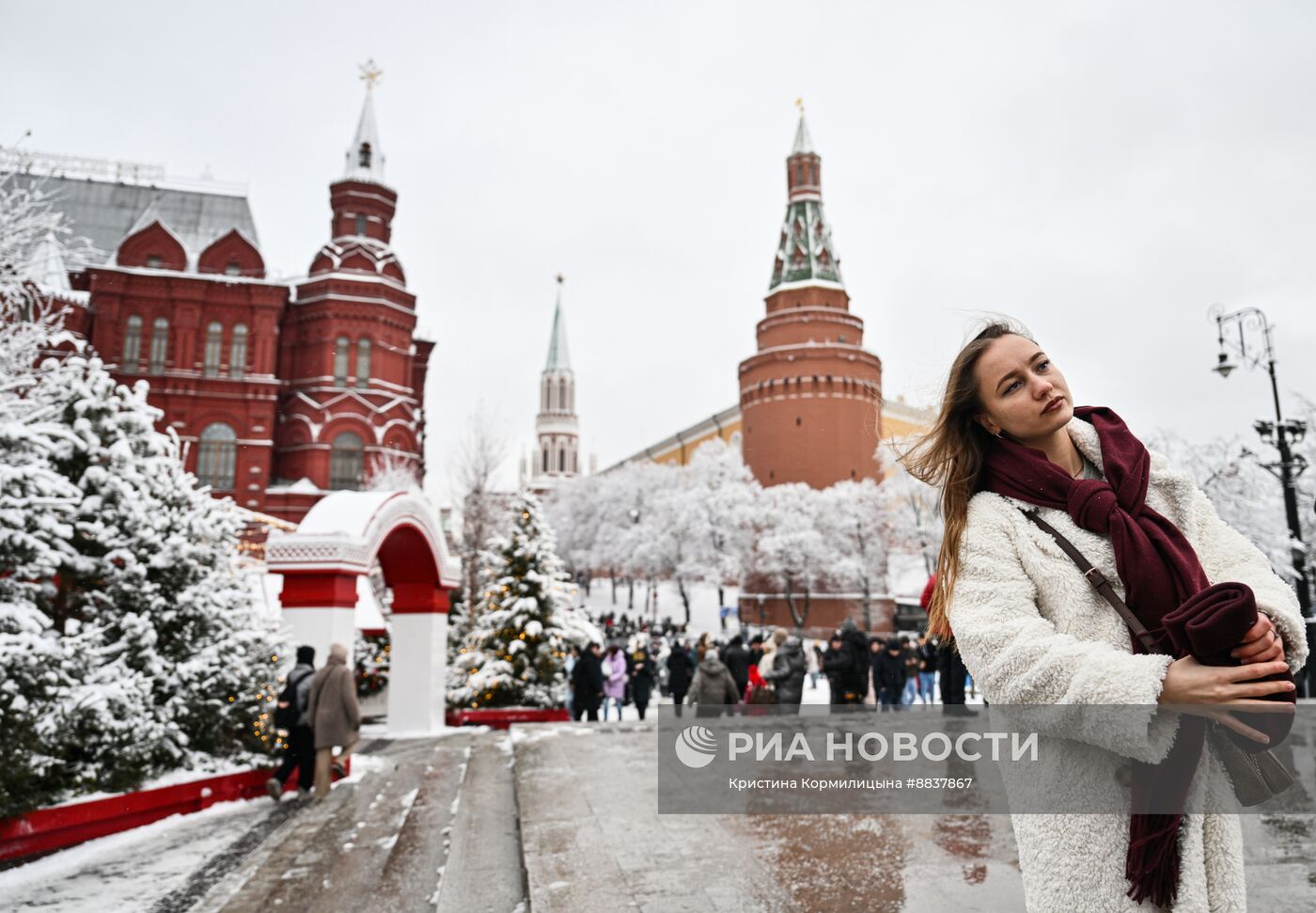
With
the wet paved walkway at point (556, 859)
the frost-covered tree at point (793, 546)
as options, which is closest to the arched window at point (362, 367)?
the frost-covered tree at point (793, 546)

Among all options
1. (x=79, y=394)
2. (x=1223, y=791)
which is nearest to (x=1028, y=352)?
(x=1223, y=791)

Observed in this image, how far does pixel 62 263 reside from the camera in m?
42.5

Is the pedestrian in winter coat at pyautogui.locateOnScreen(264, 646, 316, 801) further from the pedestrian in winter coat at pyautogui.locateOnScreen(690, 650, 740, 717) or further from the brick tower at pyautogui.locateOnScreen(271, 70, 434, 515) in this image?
the brick tower at pyautogui.locateOnScreen(271, 70, 434, 515)

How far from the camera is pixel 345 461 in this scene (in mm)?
44719

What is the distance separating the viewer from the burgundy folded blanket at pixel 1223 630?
1.52 metres

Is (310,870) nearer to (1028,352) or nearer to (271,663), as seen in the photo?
(271,663)

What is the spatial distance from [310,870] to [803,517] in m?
46.9

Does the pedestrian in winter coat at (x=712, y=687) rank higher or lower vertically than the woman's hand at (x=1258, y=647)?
lower

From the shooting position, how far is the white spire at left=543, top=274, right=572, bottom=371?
354 ft

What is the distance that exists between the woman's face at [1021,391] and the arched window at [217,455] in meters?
44.3

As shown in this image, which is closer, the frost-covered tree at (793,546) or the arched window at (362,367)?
the arched window at (362,367)

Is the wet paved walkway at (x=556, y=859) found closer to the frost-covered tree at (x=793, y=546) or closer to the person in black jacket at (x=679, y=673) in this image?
the person in black jacket at (x=679, y=673)

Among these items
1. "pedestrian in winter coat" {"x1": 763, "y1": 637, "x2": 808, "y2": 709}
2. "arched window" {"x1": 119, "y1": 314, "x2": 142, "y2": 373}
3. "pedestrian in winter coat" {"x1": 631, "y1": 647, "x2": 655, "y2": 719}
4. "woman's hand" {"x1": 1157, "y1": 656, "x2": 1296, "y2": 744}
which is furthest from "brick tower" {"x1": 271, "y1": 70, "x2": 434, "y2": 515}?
"woman's hand" {"x1": 1157, "y1": 656, "x2": 1296, "y2": 744}

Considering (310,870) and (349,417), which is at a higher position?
(349,417)
